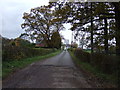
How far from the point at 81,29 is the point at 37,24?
122ft

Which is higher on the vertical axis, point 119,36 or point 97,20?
point 97,20

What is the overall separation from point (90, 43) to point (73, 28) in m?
2.22

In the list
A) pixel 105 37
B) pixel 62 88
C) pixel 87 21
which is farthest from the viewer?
pixel 87 21

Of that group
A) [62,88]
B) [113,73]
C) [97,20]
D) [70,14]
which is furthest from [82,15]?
[62,88]

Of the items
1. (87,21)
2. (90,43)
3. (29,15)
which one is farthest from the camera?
(29,15)

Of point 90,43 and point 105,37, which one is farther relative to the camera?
point 90,43

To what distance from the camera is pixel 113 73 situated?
10.6 m

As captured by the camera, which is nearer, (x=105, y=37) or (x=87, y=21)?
(x=105, y=37)

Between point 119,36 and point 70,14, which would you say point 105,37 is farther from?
point 70,14

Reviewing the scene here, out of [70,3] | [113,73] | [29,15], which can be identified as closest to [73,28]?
[70,3]

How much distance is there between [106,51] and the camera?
49.3ft

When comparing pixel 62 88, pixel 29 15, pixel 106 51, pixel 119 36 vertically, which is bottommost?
pixel 62 88

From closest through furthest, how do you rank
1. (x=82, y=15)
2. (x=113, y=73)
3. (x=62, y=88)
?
(x=62, y=88), (x=113, y=73), (x=82, y=15)

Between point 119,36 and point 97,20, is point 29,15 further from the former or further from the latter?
point 119,36
